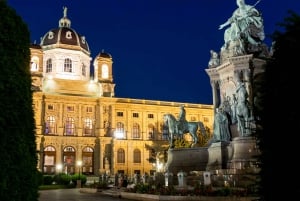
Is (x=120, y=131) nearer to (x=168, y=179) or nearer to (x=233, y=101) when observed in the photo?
(x=168, y=179)

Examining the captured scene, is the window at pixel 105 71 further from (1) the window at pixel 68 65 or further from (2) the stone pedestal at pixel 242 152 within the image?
(2) the stone pedestal at pixel 242 152

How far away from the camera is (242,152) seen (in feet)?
74.4

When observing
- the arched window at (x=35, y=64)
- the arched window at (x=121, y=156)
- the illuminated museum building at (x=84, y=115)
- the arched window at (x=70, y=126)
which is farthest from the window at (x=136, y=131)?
the arched window at (x=35, y=64)

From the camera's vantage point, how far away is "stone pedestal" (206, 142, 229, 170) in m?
24.2

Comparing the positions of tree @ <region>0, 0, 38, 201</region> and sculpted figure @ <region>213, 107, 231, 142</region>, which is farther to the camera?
sculpted figure @ <region>213, 107, 231, 142</region>

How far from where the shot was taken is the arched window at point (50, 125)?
260ft

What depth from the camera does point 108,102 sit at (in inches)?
3285

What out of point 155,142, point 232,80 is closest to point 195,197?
point 232,80

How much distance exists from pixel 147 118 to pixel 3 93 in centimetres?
8266

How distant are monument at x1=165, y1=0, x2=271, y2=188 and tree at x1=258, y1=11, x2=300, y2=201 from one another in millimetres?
13409

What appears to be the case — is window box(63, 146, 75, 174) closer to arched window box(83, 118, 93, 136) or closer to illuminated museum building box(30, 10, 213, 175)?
illuminated museum building box(30, 10, 213, 175)

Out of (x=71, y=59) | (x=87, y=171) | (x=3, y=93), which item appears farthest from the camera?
(x=71, y=59)

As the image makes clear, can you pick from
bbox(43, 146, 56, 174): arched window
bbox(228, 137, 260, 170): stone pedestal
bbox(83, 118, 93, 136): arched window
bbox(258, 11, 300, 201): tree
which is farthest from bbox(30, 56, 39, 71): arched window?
bbox(258, 11, 300, 201): tree

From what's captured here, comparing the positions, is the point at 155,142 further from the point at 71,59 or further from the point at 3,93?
the point at 3,93
